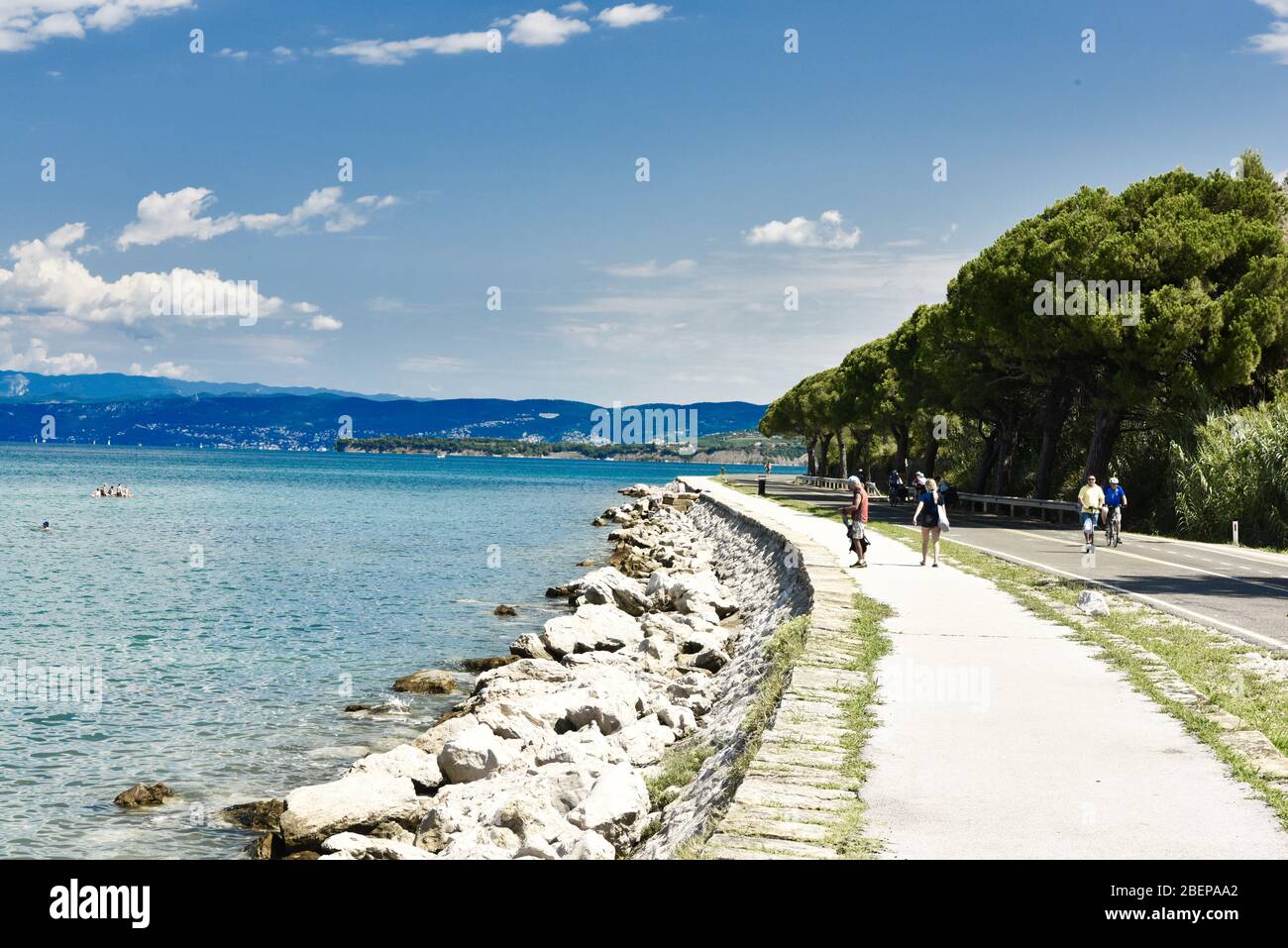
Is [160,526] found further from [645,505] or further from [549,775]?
[549,775]

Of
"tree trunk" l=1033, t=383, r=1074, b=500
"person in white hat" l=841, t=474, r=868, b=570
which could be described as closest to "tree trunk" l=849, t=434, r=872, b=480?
"tree trunk" l=1033, t=383, r=1074, b=500

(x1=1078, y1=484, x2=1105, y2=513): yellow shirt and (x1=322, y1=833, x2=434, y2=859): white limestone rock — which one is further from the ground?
(x1=1078, y1=484, x2=1105, y2=513): yellow shirt

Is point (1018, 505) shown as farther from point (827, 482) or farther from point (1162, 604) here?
point (827, 482)

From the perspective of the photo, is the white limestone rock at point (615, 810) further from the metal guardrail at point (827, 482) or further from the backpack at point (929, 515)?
the metal guardrail at point (827, 482)

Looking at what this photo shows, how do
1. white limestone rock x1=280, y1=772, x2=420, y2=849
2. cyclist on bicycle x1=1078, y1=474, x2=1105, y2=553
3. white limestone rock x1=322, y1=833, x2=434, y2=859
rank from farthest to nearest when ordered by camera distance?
cyclist on bicycle x1=1078, y1=474, x2=1105, y2=553
white limestone rock x1=280, y1=772, x2=420, y2=849
white limestone rock x1=322, y1=833, x2=434, y2=859

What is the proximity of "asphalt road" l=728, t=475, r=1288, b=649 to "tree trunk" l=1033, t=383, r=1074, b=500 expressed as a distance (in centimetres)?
576

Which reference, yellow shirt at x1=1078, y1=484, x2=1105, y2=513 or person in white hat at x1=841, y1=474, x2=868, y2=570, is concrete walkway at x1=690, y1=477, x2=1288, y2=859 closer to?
person in white hat at x1=841, y1=474, x2=868, y2=570

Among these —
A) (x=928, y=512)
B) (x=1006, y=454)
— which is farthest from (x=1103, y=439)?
(x=928, y=512)

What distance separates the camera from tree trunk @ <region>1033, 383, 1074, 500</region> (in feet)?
128

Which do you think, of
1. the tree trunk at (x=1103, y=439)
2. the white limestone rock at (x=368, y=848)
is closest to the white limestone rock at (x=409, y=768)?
the white limestone rock at (x=368, y=848)

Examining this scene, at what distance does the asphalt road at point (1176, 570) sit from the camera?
47.9ft

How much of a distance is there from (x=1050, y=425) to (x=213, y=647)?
29465mm
